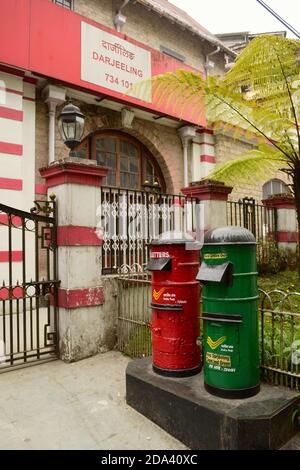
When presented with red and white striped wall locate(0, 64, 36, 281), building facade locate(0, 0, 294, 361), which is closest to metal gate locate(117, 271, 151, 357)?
building facade locate(0, 0, 294, 361)

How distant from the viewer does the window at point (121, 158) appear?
9.60m

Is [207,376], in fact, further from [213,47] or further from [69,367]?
[213,47]

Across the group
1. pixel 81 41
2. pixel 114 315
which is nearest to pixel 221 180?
pixel 114 315

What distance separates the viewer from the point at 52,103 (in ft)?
26.7

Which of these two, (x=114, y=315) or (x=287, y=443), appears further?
(x=114, y=315)

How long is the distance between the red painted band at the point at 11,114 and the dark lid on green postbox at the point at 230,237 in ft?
20.4

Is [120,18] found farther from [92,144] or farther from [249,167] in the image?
[249,167]

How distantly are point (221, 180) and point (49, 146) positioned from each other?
402 cm

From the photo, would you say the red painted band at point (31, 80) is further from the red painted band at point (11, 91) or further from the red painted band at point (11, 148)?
the red painted band at point (11, 148)

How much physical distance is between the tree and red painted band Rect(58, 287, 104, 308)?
3.44 metres

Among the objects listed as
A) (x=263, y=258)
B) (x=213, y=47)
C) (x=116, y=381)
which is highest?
(x=213, y=47)

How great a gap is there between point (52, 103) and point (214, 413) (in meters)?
7.52

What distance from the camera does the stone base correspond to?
262cm

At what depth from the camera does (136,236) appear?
652 centimetres
